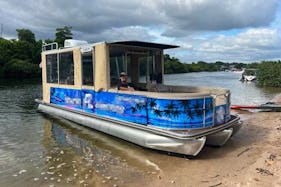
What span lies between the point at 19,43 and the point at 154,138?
57.6 m

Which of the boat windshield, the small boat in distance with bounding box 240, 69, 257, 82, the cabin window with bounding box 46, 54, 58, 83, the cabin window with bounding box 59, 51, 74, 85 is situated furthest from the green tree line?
the boat windshield

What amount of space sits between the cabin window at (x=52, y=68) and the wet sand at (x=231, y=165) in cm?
680

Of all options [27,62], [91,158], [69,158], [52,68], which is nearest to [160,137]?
[91,158]

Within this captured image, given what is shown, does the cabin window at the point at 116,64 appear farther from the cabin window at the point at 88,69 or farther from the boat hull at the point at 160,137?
the boat hull at the point at 160,137

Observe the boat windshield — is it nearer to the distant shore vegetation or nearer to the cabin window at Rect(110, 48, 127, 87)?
the cabin window at Rect(110, 48, 127, 87)

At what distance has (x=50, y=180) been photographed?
21.2 ft

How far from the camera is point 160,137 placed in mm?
7504

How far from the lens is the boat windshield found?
10162mm

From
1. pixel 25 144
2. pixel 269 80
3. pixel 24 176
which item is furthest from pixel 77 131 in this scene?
pixel 269 80

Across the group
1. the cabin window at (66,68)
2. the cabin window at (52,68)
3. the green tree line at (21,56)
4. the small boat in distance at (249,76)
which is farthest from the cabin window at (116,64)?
the small boat in distance at (249,76)

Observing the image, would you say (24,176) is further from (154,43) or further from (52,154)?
(154,43)

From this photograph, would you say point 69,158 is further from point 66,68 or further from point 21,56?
point 21,56

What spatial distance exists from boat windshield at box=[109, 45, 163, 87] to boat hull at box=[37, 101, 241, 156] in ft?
6.21

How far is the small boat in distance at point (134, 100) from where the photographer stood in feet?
24.4
